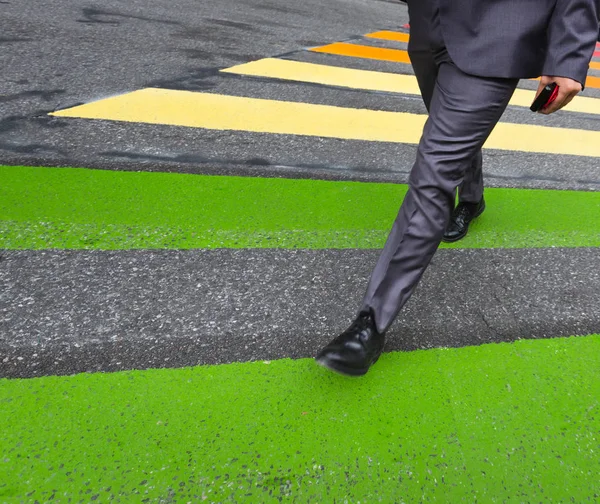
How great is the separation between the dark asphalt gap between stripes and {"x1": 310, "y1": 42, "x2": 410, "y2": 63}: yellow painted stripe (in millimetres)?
4517

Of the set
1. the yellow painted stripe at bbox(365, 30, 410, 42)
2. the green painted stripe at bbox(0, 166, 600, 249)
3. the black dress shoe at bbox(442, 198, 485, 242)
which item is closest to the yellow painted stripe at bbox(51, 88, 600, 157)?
the green painted stripe at bbox(0, 166, 600, 249)

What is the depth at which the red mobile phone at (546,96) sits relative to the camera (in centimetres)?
178

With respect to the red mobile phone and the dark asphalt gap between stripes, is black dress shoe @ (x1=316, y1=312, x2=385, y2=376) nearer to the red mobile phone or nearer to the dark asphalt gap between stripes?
the dark asphalt gap between stripes

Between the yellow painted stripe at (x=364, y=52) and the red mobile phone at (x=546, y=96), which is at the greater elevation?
the red mobile phone at (x=546, y=96)

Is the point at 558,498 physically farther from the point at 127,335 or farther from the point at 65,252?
the point at 65,252

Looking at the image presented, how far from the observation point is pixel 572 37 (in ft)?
5.63

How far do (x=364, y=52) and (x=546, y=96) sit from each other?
18.0 feet

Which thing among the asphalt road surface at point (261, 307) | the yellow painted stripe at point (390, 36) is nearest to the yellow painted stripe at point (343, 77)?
the asphalt road surface at point (261, 307)

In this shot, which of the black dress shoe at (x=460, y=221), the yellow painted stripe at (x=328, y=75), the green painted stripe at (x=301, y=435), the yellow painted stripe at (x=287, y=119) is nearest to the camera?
the green painted stripe at (x=301, y=435)

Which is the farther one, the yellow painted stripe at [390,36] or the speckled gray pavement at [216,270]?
the yellow painted stripe at [390,36]

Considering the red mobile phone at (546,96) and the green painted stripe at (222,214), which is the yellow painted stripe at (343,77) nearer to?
the green painted stripe at (222,214)

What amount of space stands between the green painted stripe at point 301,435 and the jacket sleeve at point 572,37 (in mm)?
1103

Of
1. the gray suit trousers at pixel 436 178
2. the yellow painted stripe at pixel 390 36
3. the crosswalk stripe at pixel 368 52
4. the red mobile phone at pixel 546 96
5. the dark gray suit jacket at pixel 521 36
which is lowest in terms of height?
the yellow painted stripe at pixel 390 36

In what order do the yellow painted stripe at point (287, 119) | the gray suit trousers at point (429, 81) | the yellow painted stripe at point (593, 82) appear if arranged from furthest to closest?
the yellow painted stripe at point (593, 82), the yellow painted stripe at point (287, 119), the gray suit trousers at point (429, 81)
